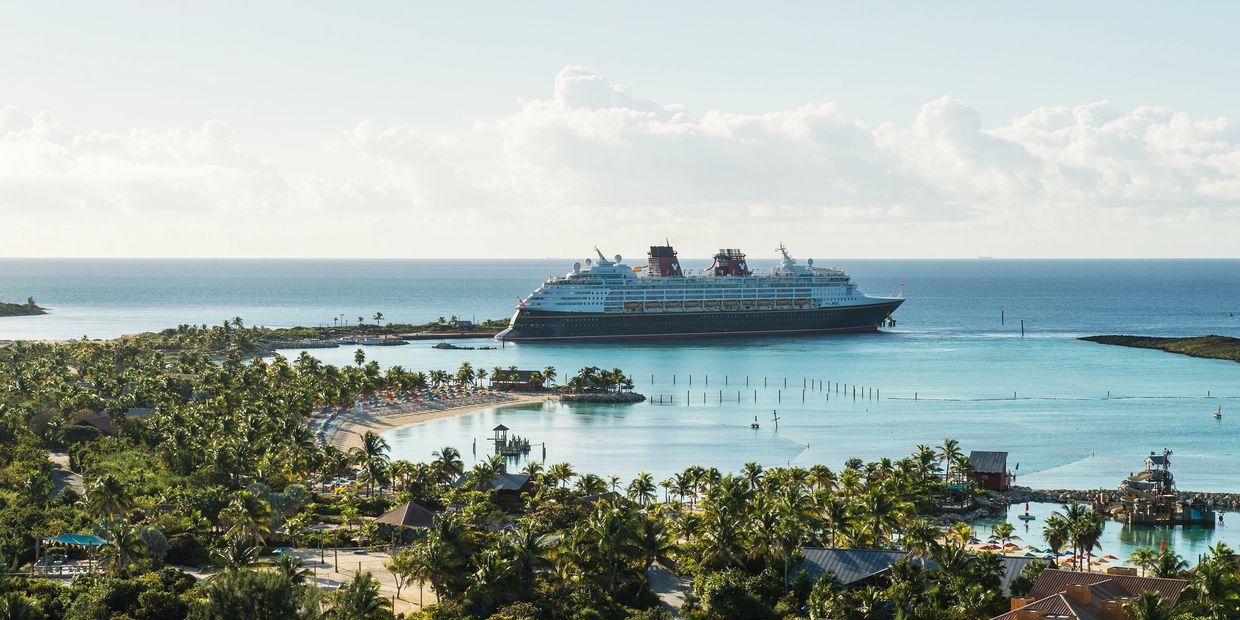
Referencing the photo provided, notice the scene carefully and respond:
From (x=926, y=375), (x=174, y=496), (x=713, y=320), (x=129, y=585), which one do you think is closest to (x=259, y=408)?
(x=174, y=496)

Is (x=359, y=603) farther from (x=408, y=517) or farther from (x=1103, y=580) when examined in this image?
(x=1103, y=580)

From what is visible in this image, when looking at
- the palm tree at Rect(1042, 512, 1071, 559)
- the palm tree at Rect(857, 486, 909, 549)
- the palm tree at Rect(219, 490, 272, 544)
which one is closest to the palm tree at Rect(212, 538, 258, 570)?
the palm tree at Rect(219, 490, 272, 544)

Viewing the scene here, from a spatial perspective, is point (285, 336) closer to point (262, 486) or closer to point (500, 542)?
point (262, 486)

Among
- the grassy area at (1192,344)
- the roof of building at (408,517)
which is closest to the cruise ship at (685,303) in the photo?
the grassy area at (1192,344)

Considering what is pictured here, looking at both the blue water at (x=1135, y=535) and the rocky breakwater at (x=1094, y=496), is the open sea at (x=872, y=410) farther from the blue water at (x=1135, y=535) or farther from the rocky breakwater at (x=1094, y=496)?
the rocky breakwater at (x=1094, y=496)

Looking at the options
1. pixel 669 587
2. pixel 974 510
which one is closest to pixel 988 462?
pixel 974 510

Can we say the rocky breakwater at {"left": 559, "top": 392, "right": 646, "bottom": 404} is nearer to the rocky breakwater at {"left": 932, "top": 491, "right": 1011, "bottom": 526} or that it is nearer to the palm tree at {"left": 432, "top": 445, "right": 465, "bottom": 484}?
the palm tree at {"left": 432, "top": 445, "right": 465, "bottom": 484}
